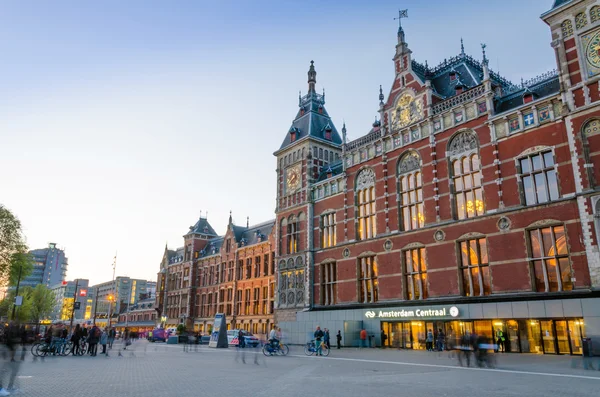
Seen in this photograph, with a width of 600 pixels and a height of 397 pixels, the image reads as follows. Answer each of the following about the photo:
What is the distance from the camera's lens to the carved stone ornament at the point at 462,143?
30.3 meters

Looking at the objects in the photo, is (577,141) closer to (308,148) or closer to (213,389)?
(213,389)

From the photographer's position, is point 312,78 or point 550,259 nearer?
point 550,259

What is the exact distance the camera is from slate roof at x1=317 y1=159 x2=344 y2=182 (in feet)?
141

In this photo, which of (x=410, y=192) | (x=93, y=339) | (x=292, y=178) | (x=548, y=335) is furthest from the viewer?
(x=292, y=178)

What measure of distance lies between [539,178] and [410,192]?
9714mm

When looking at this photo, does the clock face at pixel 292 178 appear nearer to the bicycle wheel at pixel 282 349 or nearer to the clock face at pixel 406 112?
the clock face at pixel 406 112

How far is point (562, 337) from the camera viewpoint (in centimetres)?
2378

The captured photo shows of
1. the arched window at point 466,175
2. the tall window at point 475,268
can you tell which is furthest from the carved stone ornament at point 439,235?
the arched window at point 466,175

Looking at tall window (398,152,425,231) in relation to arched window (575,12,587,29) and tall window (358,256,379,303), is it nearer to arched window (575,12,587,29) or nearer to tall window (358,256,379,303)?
tall window (358,256,379,303)

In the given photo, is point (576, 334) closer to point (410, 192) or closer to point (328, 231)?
point (410, 192)

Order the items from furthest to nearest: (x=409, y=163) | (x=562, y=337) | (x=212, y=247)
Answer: (x=212, y=247)
(x=409, y=163)
(x=562, y=337)

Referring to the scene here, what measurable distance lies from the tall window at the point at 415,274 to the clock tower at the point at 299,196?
37.2 ft

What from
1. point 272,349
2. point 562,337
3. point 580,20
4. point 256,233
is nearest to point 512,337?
point 562,337

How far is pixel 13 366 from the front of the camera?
36.8ft
